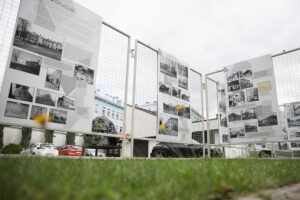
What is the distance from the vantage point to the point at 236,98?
271 inches

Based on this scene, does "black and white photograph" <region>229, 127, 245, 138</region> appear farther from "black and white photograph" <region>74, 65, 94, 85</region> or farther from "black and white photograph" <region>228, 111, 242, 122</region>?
"black and white photograph" <region>74, 65, 94, 85</region>

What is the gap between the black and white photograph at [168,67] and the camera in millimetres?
5945

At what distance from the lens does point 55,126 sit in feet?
11.9

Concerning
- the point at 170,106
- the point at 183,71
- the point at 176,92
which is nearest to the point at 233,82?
the point at 183,71

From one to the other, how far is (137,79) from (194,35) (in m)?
3.61

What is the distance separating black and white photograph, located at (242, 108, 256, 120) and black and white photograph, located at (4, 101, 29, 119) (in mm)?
6156

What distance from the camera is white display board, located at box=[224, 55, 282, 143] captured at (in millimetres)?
6062

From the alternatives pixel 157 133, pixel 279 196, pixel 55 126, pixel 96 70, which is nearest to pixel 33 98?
pixel 55 126

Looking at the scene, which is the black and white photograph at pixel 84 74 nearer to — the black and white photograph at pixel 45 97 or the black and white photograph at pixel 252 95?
the black and white photograph at pixel 45 97

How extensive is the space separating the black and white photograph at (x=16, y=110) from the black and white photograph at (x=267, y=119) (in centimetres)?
627

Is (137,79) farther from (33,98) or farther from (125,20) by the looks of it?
(33,98)

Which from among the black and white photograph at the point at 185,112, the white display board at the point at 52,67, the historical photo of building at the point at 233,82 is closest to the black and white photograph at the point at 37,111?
the white display board at the point at 52,67

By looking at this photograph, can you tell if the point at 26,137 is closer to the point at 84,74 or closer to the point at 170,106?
the point at 170,106

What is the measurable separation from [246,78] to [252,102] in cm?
88
